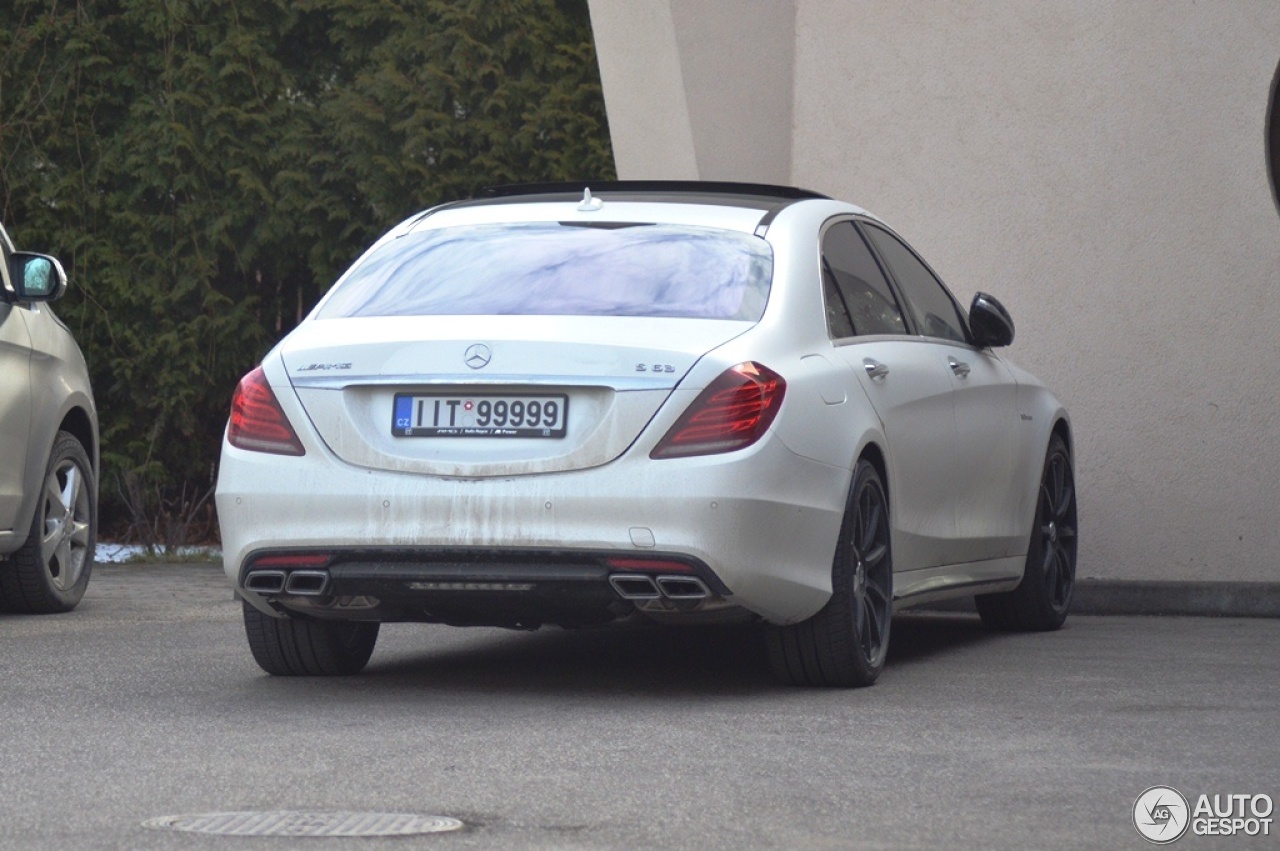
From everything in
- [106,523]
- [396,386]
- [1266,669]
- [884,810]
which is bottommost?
[106,523]

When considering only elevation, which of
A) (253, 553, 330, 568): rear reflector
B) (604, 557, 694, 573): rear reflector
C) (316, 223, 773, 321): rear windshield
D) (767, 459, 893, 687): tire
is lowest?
(767, 459, 893, 687): tire

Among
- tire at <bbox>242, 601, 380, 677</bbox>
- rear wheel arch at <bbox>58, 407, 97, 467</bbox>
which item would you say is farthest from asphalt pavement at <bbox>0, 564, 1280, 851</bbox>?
rear wheel arch at <bbox>58, 407, 97, 467</bbox>

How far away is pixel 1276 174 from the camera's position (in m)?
10.9

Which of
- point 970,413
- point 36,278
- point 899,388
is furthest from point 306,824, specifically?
point 36,278

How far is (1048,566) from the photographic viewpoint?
9.52 m

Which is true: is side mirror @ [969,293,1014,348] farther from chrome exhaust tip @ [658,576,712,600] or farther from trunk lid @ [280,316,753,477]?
chrome exhaust tip @ [658,576,712,600]

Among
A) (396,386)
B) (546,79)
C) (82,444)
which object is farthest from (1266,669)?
(546,79)

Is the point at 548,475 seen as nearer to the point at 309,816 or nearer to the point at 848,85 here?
the point at 309,816

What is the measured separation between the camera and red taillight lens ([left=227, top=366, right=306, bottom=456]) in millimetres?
6723

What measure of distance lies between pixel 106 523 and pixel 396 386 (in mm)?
9113

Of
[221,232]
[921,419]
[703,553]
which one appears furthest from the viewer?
[221,232]

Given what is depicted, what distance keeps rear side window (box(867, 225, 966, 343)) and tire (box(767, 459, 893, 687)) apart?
123 centimetres

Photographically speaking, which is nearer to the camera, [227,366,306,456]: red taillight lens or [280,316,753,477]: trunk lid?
[280,316,753,477]: trunk lid

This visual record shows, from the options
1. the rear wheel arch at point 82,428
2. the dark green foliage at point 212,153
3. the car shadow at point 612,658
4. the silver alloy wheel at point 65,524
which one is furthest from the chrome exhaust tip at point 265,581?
the dark green foliage at point 212,153
